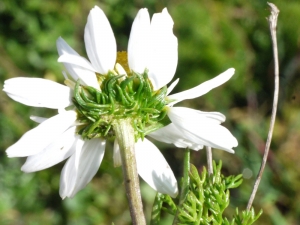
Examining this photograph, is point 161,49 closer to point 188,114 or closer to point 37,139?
point 188,114

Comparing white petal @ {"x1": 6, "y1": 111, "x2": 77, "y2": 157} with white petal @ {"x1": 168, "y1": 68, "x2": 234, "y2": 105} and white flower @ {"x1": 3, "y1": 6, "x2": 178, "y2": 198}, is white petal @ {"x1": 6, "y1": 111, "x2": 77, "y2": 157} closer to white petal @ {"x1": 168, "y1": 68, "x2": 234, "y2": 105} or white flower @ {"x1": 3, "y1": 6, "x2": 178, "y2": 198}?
white flower @ {"x1": 3, "y1": 6, "x2": 178, "y2": 198}

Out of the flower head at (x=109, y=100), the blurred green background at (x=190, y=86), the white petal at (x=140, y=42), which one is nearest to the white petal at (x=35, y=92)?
the flower head at (x=109, y=100)

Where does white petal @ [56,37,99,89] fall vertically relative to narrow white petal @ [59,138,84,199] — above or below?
above

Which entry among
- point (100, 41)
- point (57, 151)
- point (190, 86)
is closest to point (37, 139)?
point (57, 151)

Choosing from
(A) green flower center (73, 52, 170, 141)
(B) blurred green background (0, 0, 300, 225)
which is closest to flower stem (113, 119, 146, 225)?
(A) green flower center (73, 52, 170, 141)

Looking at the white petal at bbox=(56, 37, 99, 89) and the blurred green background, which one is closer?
the white petal at bbox=(56, 37, 99, 89)

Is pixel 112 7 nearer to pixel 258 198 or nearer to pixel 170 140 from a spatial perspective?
pixel 258 198

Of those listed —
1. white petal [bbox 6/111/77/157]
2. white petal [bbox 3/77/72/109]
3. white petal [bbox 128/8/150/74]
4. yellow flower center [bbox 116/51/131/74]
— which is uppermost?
white petal [bbox 128/8/150/74]
